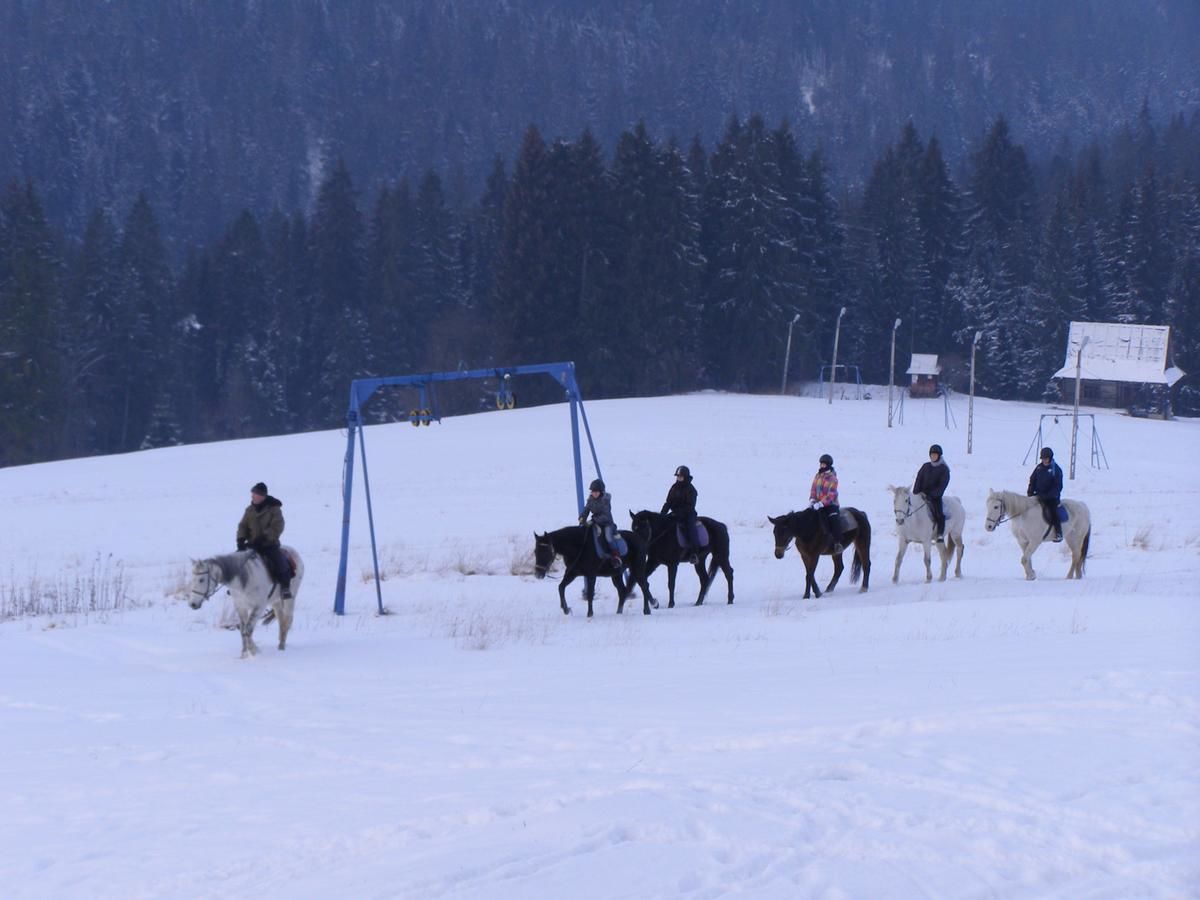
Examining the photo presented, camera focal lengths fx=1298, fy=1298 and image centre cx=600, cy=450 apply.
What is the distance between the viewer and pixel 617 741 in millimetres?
9852

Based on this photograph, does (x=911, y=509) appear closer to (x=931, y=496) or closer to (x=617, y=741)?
(x=931, y=496)

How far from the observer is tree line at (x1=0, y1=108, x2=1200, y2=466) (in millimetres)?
73562

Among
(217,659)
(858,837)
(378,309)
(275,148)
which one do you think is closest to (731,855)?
(858,837)

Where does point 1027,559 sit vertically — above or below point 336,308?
below

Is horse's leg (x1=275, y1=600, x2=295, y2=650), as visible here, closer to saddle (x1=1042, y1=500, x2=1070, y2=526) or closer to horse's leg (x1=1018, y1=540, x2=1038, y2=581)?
horse's leg (x1=1018, y1=540, x2=1038, y2=581)

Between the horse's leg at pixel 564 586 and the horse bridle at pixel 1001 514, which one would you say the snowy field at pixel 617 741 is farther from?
the horse bridle at pixel 1001 514

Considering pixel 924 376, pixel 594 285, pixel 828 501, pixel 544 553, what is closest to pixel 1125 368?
pixel 924 376

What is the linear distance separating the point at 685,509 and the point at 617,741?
31.9ft

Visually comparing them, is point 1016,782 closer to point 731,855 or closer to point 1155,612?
point 731,855

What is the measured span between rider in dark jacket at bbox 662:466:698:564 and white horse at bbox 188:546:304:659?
6.18 m

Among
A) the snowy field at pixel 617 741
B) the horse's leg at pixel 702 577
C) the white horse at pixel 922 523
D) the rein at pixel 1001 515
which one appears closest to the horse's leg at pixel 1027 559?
the snowy field at pixel 617 741

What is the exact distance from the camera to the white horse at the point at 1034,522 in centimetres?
2019

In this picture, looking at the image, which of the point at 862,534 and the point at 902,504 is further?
the point at 902,504

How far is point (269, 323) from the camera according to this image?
3698 inches
